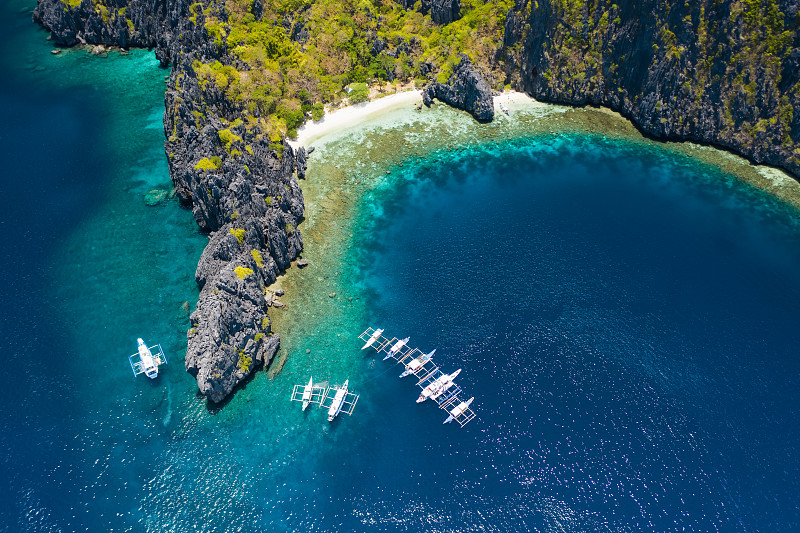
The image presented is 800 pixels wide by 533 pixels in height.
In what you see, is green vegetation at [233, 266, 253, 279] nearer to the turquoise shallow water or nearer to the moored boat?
the turquoise shallow water

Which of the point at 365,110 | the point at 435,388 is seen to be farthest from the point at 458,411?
the point at 365,110

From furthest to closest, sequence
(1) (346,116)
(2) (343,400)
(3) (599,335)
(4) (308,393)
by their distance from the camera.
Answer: (1) (346,116) < (3) (599,335) < (4) (308,393) < (2) (343,400)

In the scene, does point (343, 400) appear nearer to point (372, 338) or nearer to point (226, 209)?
point (372, 338)

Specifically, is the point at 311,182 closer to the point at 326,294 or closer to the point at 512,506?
the point at 326,294

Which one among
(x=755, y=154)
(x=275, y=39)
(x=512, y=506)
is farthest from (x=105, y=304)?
(x=755, y=154)

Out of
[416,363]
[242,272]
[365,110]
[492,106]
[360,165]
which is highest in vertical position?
[492,106]

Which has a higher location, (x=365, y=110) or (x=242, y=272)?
(x=365, y=110)

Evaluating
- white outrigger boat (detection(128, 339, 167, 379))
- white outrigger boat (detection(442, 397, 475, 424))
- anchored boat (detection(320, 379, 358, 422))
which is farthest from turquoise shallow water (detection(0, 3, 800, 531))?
anchored boat (detection(320, 379, 358, 422))
